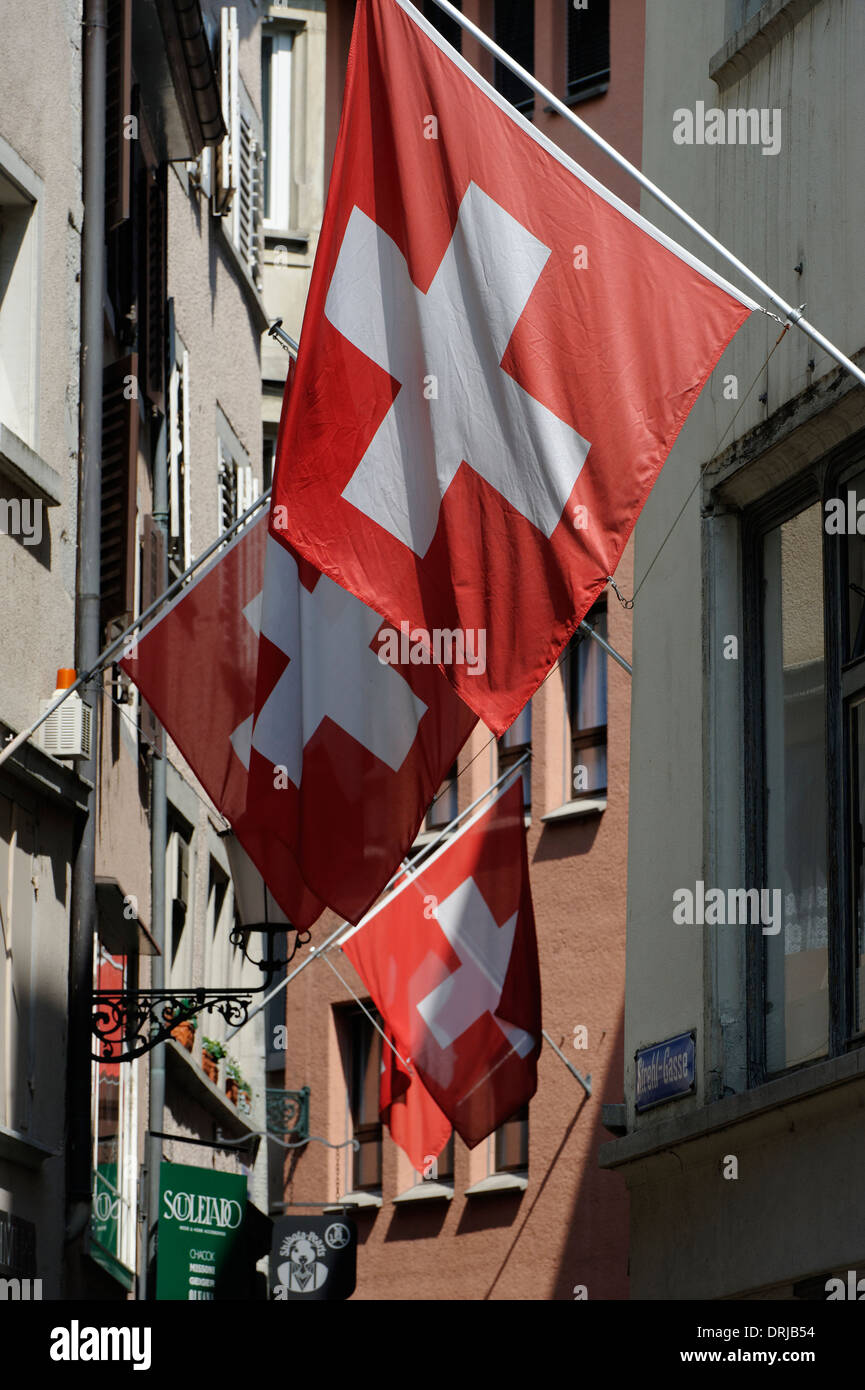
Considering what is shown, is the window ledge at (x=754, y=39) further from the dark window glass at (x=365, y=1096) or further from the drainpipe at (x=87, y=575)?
the dark window glass at (x=365, y=1096)

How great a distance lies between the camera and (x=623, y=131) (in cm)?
2481

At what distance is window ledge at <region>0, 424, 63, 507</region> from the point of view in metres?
11.9

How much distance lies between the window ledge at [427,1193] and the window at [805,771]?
15997mm

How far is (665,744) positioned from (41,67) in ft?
17.4

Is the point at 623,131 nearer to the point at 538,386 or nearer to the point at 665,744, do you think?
the point at 665,744

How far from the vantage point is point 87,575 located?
13422 millimetres

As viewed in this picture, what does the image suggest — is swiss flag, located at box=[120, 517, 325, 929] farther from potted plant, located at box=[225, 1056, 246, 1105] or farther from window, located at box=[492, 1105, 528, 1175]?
window, located at box=[492, 1105, 528, 1175]

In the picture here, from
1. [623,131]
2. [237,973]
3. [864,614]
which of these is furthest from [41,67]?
[623,131]

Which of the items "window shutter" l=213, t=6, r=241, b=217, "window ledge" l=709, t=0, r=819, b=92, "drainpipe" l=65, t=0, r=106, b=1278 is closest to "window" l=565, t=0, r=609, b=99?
"window shutter" l=213, t=6, r=241, b=217

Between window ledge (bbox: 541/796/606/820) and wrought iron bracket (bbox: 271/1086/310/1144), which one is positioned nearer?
window ledge (bbox: 541/796/606/820)

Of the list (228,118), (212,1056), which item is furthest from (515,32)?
(212,1056)

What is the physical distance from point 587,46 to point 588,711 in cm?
729

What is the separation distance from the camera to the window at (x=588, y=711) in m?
24.9

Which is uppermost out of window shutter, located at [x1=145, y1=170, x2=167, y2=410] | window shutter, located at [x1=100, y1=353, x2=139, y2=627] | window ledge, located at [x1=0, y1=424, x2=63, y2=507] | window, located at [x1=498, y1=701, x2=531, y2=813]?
window shutter, located at [x1=145, y1=170, x2=167, y2=410]
